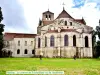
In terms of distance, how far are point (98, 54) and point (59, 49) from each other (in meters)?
13.0

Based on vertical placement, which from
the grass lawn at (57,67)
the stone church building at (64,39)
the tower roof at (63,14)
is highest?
the tower roof at (63,14)

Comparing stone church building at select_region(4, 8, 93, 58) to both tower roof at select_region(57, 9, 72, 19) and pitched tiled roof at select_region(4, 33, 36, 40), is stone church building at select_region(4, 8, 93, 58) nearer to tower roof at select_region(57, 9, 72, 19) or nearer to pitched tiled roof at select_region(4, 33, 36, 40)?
tower roof at select_region(57, 9, 72, 19)

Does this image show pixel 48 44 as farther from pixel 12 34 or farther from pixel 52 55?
pixel 12 34

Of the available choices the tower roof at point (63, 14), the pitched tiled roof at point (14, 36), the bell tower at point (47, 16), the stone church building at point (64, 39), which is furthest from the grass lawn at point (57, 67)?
the pitched tiled roof at point (14, 36)

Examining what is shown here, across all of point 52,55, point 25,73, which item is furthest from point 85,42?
point 25,73

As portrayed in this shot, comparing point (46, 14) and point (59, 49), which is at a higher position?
point (46, 14)

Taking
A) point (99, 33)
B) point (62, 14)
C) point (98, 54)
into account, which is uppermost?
point (62, 14)

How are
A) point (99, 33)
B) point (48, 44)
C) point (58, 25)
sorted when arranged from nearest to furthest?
point (99, 33) → point (48, 44) → point (58, 25)

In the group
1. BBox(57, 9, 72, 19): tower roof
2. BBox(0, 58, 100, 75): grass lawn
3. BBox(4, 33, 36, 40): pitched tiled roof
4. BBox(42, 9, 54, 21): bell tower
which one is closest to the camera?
BBox(0, 58, 100, 75): grass lawn

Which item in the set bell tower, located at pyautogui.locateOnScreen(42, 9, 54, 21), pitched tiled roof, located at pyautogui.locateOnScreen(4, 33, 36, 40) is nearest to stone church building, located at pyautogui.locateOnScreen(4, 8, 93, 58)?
bell tower, located at pyautogui.locateOnScreen(42, 9, 54, 21)

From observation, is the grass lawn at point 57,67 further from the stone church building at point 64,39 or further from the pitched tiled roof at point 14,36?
the pitched tiled roof at point 14,36

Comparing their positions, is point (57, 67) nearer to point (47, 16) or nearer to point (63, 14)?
point (63, 14)

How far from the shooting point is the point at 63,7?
71188 millimetres

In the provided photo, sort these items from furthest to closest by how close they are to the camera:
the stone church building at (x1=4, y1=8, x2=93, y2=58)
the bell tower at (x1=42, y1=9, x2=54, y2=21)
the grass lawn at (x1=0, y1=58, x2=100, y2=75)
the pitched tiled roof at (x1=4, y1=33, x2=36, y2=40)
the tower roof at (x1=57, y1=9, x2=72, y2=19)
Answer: the pitched tiled roof at (x1=4, y1=33, x2=36, y2=40)
the bell tower at (x1=42, y1=9, x2=54, y2=21)
the tower roof at (x1=57, y1=9, x2=72, y2=19)
the stone church building at (x1=4, y1=8, x2=93, y2=58)
the grass lawn at (x1=0, y1=58, x2=100, y2=75)
